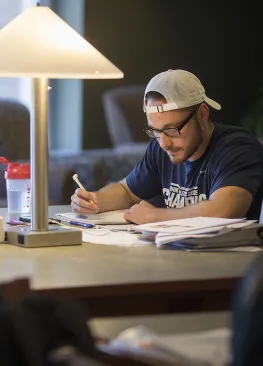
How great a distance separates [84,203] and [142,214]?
25 cm

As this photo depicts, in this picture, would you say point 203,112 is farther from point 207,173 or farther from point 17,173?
point 17,173

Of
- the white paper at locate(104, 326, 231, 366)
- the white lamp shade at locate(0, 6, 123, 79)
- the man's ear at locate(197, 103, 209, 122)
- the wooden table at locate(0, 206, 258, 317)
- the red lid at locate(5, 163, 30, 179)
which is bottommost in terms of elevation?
the wooden table at locate(0, 206, 258, 317)

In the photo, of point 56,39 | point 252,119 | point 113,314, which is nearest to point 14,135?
point 252,119

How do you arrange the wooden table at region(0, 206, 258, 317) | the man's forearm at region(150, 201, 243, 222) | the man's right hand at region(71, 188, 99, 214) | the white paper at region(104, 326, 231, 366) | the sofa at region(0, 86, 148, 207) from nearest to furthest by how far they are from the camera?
1. the white paper at region(104, 326, 231, 366)
2. the wooden table at region(0, 206, 258, 317)
3. the man's forearm at region(150, 201, 243, 222)
4. the man's right hand at region(71, 188, 99, 214)
5. the sofa at region(0, 86, 148, 207)

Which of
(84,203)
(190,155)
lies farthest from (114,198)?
(190,155)

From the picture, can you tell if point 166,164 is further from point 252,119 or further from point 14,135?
point 252,119

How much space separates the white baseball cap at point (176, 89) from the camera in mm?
2523

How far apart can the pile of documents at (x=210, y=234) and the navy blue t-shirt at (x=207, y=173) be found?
1.23ft

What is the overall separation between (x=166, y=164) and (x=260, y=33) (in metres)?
2.88

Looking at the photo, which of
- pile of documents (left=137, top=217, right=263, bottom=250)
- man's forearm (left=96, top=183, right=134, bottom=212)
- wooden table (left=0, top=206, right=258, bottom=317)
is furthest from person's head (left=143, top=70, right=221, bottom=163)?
wooden table (left=0, top=206, right=258, bottom=317)

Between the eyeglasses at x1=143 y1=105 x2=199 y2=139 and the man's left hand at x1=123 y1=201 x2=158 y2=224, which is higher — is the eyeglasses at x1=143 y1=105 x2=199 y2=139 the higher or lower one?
the higher one

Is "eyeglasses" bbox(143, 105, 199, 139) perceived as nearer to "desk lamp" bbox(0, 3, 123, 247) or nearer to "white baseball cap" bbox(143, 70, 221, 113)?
"white baseball cap" bbox(143, 70, 221, 113)

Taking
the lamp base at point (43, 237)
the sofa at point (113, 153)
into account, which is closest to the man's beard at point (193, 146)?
the lamp base at point (43, 237)

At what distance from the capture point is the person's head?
8.31 feet
